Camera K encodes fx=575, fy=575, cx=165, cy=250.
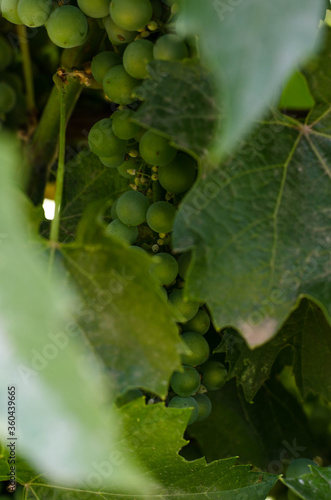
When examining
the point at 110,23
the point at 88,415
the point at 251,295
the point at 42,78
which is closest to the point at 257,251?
the point at 251,295

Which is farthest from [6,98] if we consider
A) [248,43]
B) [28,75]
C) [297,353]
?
[248,43]

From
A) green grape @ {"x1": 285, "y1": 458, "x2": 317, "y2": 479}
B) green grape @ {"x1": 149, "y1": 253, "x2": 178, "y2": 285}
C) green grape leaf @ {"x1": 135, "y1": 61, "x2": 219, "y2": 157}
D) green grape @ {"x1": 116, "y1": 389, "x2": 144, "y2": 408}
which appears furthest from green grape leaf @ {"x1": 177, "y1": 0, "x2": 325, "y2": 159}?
green grape @ {"x1": 285, "y1": 458, "x2": 317, "y2": 479}

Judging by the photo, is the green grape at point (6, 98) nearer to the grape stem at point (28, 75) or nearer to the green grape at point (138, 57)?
the grape stem at point (28, 75)

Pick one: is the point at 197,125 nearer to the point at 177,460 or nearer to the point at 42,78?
the point at 177,460

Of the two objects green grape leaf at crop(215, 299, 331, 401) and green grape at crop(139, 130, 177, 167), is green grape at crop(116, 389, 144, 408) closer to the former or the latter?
green grape leaf at crop(215, 299, 331, 401)

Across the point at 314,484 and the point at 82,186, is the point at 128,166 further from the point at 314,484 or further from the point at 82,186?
the point at 314,484

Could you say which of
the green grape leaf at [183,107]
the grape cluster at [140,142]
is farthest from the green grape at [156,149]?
the green grape leaf at [183,107]
